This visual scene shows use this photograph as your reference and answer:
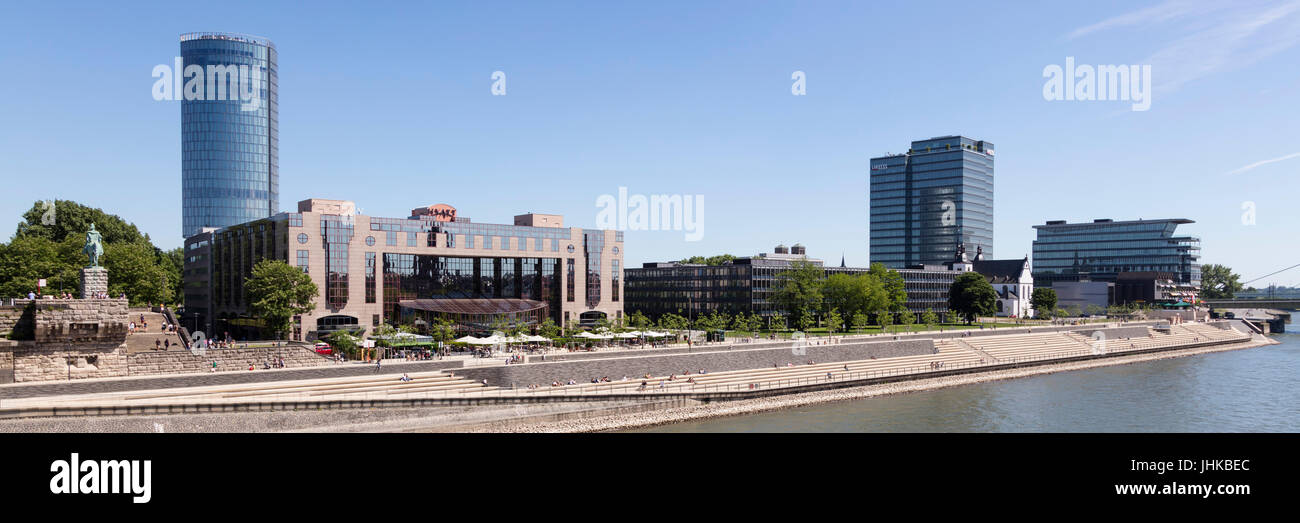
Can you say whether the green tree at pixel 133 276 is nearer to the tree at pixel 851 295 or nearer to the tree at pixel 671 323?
the tree at pixel 671 323

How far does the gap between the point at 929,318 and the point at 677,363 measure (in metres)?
88.3

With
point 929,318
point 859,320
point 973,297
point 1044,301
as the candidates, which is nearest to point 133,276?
point 859,320

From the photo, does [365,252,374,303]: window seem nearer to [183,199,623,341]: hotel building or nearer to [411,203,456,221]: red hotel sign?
[183,199,623,341]: hotel building

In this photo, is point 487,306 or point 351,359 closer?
point 351,359

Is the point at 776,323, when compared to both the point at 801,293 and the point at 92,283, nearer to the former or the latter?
the point at 801,293

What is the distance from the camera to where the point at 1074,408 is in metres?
68.4

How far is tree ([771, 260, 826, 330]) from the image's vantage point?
119 meters

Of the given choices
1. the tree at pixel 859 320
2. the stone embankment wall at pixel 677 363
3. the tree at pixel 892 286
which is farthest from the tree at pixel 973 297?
the stone embankment wall at pixel 677 363

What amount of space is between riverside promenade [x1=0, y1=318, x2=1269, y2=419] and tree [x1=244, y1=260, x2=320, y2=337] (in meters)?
22.2
